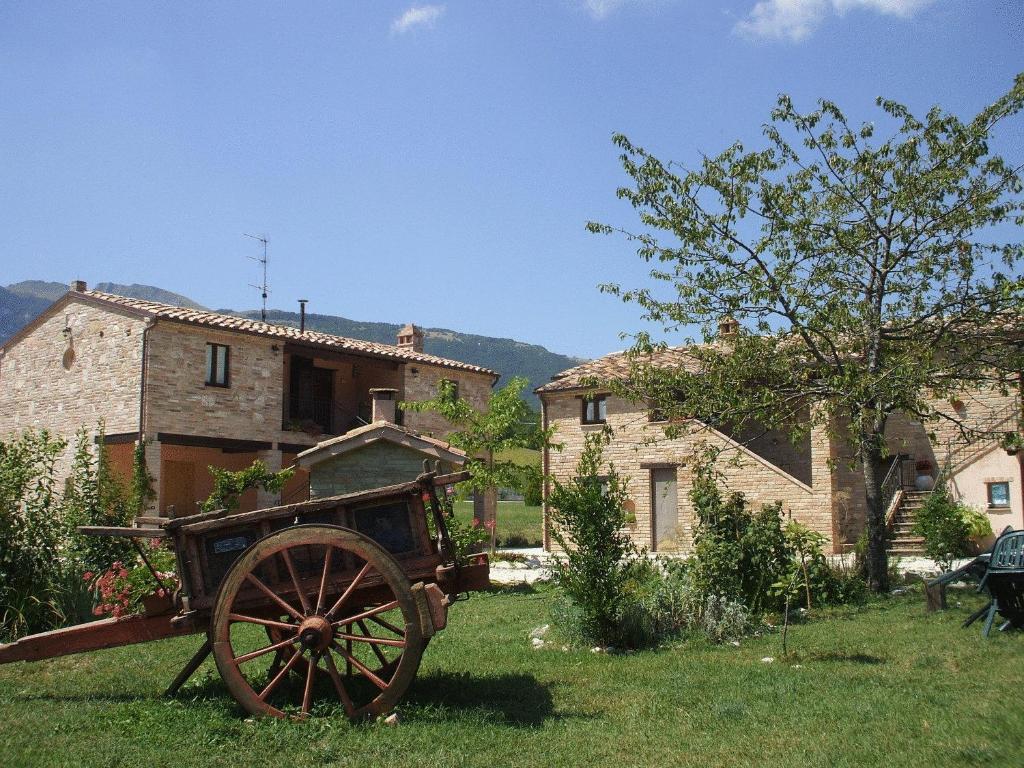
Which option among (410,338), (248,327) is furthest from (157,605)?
(410,338)

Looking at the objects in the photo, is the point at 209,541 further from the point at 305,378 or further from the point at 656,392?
the point at 305,378

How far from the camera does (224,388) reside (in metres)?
25.5

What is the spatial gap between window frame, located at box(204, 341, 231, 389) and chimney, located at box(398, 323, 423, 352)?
30.3ft

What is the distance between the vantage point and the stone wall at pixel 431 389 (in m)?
30.6

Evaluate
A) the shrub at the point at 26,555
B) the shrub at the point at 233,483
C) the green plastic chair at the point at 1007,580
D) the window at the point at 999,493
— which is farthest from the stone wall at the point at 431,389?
the green plastic chair at the point at 1007,580

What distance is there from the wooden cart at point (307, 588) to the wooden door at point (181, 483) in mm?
23263

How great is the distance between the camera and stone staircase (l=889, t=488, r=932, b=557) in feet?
66.8

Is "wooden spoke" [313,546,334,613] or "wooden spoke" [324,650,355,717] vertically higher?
"wooden spoke" [313,546,334,613]

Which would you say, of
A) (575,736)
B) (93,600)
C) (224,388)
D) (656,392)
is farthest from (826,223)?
(224,388)

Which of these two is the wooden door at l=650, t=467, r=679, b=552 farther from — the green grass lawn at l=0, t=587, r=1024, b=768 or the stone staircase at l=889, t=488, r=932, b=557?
the green grass lawn at l=0, t=587, r=1024, b=768

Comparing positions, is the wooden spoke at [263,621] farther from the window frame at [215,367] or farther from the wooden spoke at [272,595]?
the window frame at [215,367]

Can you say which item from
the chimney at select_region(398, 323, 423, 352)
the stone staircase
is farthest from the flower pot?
the chimney at select_region(398, 323, 423, 352)

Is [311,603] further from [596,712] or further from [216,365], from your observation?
[216,365]

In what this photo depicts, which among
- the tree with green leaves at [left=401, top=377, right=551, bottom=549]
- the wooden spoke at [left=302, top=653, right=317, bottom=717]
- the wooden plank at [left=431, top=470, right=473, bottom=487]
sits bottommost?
the wooden spoke at [left=302, top=653, right=317, bottom=717]
